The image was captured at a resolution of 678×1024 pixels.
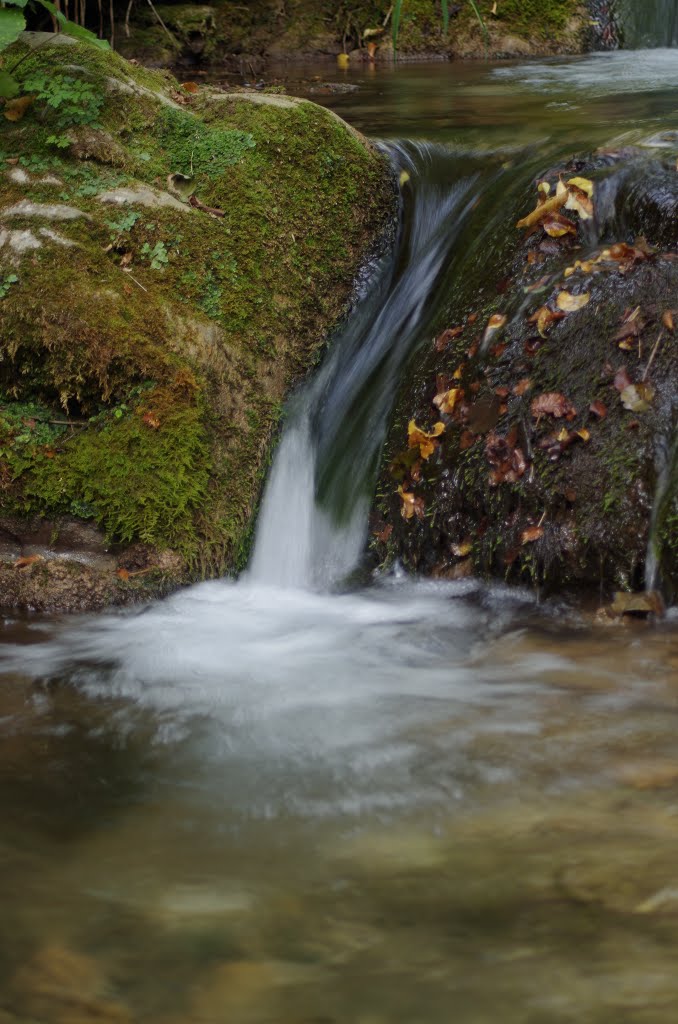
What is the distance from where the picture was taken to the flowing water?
6.32 feet

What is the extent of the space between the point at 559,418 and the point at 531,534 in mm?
459

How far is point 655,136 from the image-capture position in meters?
4.96

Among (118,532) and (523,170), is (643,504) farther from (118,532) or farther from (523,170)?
(523,170)

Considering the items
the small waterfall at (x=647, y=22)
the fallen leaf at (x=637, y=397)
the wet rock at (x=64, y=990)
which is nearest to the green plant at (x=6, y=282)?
the fallen leaf at (x=637, y=397)

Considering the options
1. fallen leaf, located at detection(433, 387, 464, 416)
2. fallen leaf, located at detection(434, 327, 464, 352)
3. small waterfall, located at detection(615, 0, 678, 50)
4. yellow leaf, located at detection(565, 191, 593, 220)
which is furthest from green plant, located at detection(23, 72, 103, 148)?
small waterfall, located at detection(615, 0, 678, 50)

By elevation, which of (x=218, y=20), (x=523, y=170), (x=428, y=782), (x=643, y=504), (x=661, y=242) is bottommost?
(x=428, y=782)

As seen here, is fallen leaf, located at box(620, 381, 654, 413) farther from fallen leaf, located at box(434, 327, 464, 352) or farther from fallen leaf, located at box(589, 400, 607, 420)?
fallen leaf, located at box(434, 327, 464, 352)

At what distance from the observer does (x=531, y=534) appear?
3.90 metres

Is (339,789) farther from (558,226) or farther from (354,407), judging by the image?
(558,226)

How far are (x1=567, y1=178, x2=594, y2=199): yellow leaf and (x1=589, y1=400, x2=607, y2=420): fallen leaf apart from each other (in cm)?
122

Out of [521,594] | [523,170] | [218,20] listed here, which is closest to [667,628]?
[521,594]

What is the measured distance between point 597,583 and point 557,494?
0.35m

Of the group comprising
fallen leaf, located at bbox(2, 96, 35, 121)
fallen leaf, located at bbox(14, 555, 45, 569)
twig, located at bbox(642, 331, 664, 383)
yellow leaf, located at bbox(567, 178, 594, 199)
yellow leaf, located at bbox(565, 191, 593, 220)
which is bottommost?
fallen leaf, located at bbox(14, 555, 45, 569)

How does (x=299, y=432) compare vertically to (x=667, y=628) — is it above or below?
above
